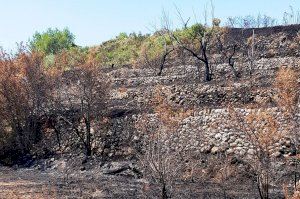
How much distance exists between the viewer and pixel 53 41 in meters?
80.2

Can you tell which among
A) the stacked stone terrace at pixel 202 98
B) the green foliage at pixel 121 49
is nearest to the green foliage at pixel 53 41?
the green foliage at pixel 121 49

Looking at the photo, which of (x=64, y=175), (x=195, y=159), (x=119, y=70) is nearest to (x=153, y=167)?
(x=195, y=159)

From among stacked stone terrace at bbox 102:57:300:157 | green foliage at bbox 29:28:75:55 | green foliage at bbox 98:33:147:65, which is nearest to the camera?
Result: stacked stone terrace at bbox 102:57:300:157

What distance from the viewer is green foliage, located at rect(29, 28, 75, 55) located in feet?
256

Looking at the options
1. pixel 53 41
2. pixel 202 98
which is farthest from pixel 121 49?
pixel 202 98

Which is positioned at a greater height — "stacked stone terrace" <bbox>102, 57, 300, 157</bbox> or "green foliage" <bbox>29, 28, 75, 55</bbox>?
"green foliage" <bbox>29, 28, 75, 55</bbox>

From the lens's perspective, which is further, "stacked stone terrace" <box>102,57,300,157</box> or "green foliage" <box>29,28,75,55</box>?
"green foliage" <box>29,28,75,55</box>

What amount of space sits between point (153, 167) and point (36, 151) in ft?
52.2

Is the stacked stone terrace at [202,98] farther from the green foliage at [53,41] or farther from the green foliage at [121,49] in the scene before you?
the green foliage at [53,41]

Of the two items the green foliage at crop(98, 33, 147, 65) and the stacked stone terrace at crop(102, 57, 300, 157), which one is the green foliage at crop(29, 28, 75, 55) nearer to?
the green foliage at crop(98, 33, 147, 65)

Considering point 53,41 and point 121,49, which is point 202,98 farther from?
point 53,41

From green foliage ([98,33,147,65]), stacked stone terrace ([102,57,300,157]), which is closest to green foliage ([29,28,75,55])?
green foliage ([98,33,147,65])

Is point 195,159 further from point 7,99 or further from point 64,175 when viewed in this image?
point 7,99

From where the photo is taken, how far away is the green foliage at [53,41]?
78000 millimetres
